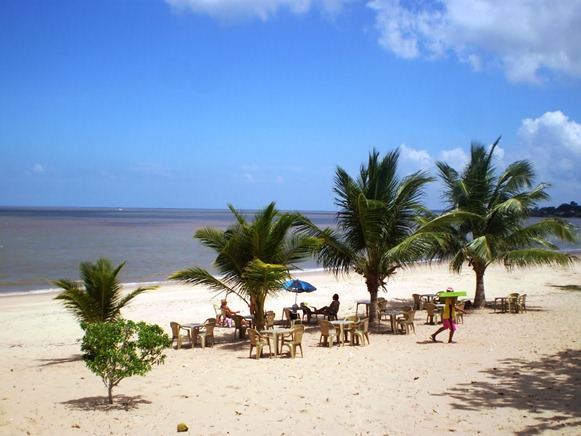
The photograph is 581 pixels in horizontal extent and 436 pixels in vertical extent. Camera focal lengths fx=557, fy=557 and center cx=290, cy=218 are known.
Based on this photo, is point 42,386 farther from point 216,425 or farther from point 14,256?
point 14,256

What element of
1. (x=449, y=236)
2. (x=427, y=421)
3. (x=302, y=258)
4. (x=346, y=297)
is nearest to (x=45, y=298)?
(x=346, y=297)

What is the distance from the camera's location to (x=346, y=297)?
2277cm

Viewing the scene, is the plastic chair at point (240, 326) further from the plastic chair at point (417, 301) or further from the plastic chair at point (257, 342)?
the plastic chair at point (417, 301)

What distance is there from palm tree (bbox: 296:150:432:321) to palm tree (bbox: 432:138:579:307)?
282 cm

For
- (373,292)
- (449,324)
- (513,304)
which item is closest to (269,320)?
(373,292)

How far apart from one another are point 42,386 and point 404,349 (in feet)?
22.7

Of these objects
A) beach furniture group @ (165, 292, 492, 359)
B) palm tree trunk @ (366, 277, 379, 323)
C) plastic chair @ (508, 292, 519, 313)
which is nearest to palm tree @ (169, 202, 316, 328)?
beach furniture group @ (165, 292, 492, 359)

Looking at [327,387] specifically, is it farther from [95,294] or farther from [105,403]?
[95,294]

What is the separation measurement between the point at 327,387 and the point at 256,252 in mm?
5060

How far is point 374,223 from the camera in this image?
46.9ft

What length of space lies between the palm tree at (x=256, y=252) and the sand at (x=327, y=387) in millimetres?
1444

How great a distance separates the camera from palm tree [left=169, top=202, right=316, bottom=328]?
41.9 feet

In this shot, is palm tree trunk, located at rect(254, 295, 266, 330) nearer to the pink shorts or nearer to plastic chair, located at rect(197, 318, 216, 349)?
plastic chair, located at rect(197, 318, 216, 349)

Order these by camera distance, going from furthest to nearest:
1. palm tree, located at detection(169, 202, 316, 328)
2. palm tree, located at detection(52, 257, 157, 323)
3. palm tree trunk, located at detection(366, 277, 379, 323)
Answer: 1. palm tree trunk, located at detection(366, 277, 379, 323)
2. palm tree, located at detection(169, 202, 316, 328)
3. palm tree, located at detection(52, 257, 157, 323)
